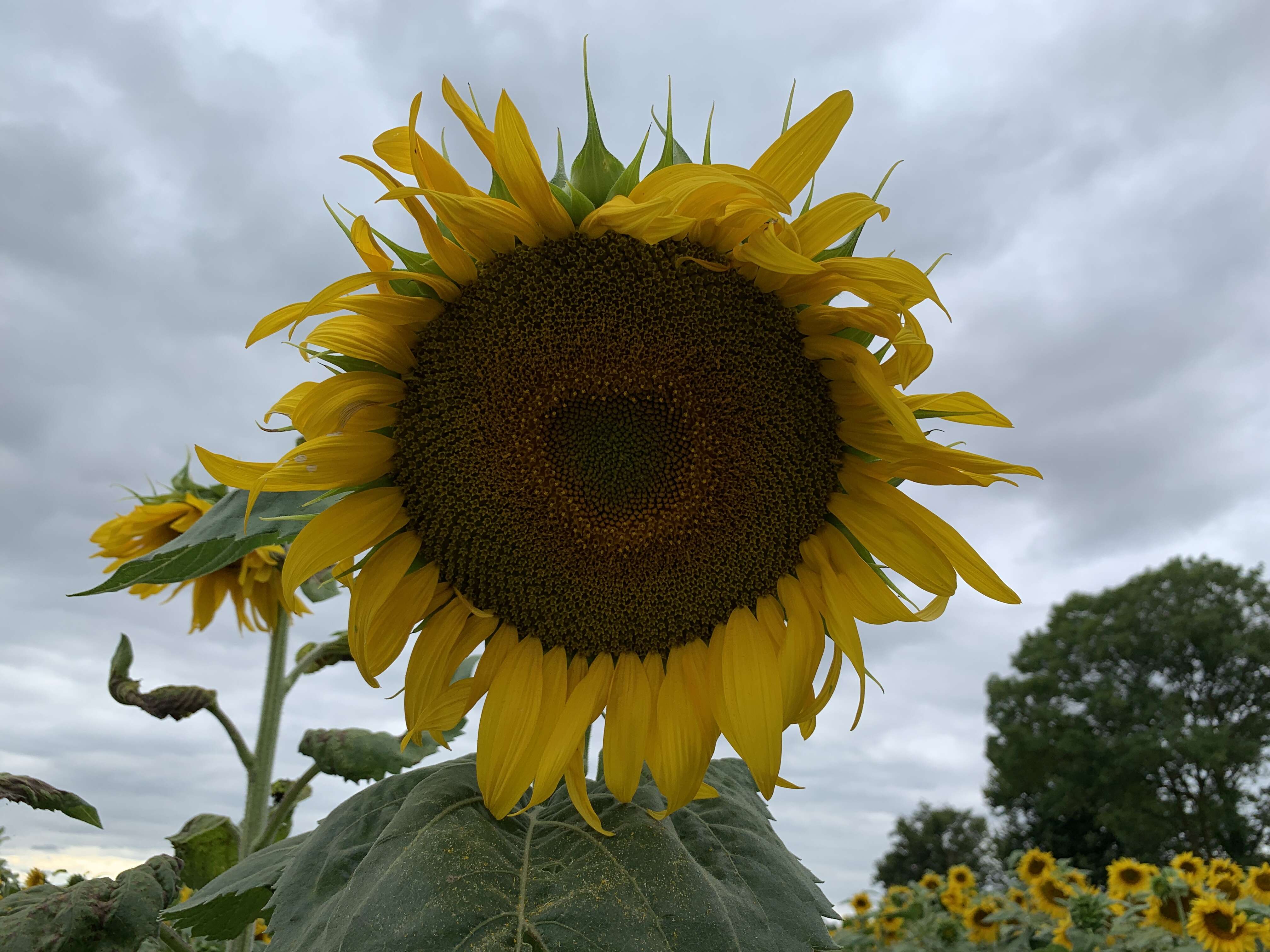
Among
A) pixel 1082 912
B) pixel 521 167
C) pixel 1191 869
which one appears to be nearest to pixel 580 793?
pixel 521 167

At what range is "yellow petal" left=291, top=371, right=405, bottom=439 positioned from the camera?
2.00m

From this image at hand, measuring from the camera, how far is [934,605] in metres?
2.07

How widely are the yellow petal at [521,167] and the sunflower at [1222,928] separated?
19.8ft

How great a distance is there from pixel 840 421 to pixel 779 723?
0.69 metres

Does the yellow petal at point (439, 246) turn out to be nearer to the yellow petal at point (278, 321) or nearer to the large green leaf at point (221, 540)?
the yellow petal at point (278, 321)

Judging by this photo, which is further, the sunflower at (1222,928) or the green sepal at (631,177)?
the sunflower at (1222,928)

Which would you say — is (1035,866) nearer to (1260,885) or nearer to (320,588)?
(1260,885)

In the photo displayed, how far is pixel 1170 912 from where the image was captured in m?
6.31

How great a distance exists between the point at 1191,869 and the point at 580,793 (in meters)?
6.79

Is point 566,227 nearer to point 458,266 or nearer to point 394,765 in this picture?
point 458,266

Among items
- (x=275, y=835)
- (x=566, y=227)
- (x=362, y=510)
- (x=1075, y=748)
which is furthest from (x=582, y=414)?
(x=1075, y=748)

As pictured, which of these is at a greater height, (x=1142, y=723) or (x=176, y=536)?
(x=1142, y=723)

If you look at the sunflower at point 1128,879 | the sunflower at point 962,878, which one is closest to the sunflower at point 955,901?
the sunflower at point 962,878

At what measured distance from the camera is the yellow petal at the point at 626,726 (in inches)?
82.7
